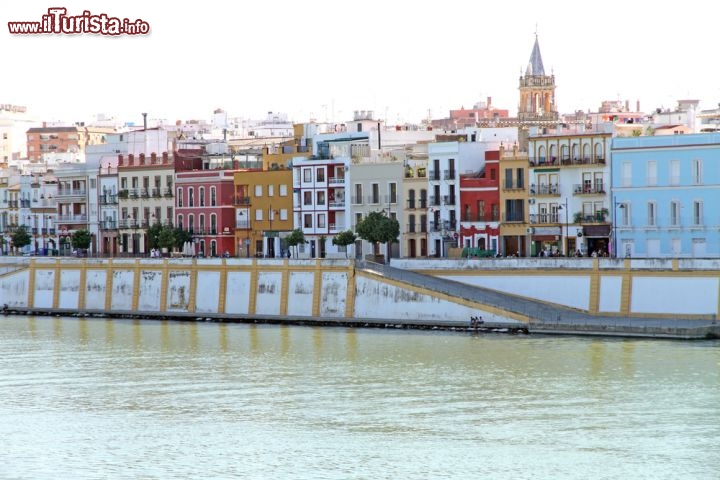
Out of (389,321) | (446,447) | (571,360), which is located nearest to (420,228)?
(389,321)

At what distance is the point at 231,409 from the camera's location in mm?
45094

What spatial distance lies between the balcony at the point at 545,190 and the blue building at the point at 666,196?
3.28 metres

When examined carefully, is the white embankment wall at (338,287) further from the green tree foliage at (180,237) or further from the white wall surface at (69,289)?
the green tree foliage at (180,237)

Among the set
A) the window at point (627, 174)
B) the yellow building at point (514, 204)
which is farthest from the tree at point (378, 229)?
the window at point (627, 174)

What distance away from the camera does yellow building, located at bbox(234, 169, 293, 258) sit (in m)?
82.2

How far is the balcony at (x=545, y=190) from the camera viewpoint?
71.1m

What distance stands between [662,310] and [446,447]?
22.5 m

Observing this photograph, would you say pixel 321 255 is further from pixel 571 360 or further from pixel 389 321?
pixel 571 360

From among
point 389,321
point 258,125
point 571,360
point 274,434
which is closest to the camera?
point 274,434

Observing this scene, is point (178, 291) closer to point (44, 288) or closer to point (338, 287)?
point (44, 288)

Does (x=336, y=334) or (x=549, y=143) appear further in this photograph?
(x=549, y=143)

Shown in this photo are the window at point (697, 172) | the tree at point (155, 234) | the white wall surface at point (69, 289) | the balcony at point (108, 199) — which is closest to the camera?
the window at point (697, 172)

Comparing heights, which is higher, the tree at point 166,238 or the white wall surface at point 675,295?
the tree at point 166,238

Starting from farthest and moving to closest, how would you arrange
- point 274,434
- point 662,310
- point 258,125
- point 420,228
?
1. point 258,125
2. point 420,228
3. point 662,310
4. point 274,434
